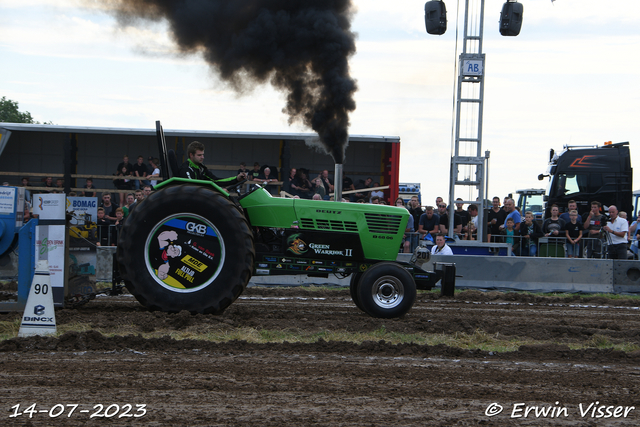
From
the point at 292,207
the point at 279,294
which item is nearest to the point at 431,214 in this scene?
the point at 279,294

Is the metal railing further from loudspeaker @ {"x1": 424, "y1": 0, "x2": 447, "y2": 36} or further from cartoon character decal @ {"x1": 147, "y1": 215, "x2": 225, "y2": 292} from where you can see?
cartoon character decal @ {"x1": 147, "y1": 215, "x2": 225, "y2": 292}

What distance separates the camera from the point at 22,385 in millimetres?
4070

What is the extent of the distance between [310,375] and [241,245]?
2.08 metres

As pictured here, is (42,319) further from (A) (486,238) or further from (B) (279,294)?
(A) (486,238)

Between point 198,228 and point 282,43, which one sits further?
point 282,43

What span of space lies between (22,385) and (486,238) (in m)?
9.13

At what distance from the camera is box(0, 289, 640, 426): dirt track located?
365 centimetres

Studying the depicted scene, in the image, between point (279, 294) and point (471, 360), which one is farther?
point (279, 294)

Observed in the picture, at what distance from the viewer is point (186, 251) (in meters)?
6.31

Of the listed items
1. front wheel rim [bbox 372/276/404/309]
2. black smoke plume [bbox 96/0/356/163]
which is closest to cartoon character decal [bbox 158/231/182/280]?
front wheel rim [bbox 372/276/404/309]

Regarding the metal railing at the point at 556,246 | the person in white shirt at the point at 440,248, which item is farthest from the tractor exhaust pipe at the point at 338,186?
the metal railing at the point at 556,246

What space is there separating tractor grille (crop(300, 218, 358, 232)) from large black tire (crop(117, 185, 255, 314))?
2.35 ft

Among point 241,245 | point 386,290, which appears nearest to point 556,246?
point 386,290

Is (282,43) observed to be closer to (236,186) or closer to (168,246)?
(236,186)
